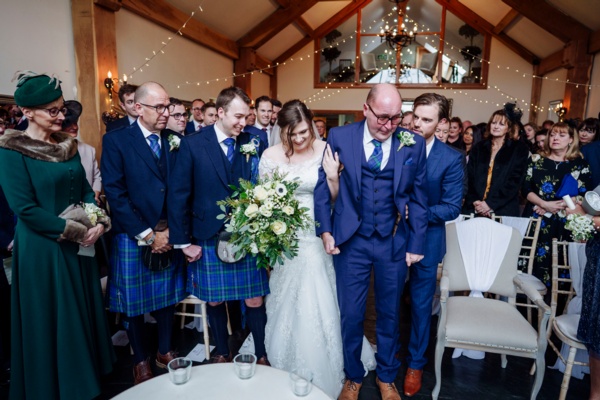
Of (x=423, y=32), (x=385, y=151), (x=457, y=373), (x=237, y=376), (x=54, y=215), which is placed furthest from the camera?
(x=423, y=32)

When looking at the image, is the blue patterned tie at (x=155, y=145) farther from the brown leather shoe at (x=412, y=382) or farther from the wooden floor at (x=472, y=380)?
the brown leather shoe at (x=412, y=382)

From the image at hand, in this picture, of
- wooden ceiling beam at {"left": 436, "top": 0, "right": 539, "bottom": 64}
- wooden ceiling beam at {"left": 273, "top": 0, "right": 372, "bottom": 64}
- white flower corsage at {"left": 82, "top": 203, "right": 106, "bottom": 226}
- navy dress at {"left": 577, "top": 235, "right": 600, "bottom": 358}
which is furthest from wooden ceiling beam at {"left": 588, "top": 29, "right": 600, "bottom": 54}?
white flower corsage at {"left": 82, "top": 203, "right": 106, "bottom": 226}

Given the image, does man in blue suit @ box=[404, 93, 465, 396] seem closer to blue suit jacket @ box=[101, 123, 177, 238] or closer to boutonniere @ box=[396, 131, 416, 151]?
boutonniere @ box=[396, 131, 416, 151]

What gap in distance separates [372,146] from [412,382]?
1.62 meters

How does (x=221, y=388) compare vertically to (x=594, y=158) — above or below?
below

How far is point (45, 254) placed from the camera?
212 cm

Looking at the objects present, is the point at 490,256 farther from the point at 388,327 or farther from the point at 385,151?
the point at 385,151

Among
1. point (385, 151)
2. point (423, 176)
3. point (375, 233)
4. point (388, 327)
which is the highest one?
point (385, 151)

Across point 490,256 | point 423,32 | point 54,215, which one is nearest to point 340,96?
point 423,32

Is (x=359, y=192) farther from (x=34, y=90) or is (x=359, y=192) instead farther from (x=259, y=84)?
(x=259, y=84)

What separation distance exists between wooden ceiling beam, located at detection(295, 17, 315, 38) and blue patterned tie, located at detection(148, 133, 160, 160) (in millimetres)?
9927

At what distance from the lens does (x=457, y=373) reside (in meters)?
2.89

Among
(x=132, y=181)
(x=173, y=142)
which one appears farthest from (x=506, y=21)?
(x=132, y=181)

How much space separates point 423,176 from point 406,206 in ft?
0.69
